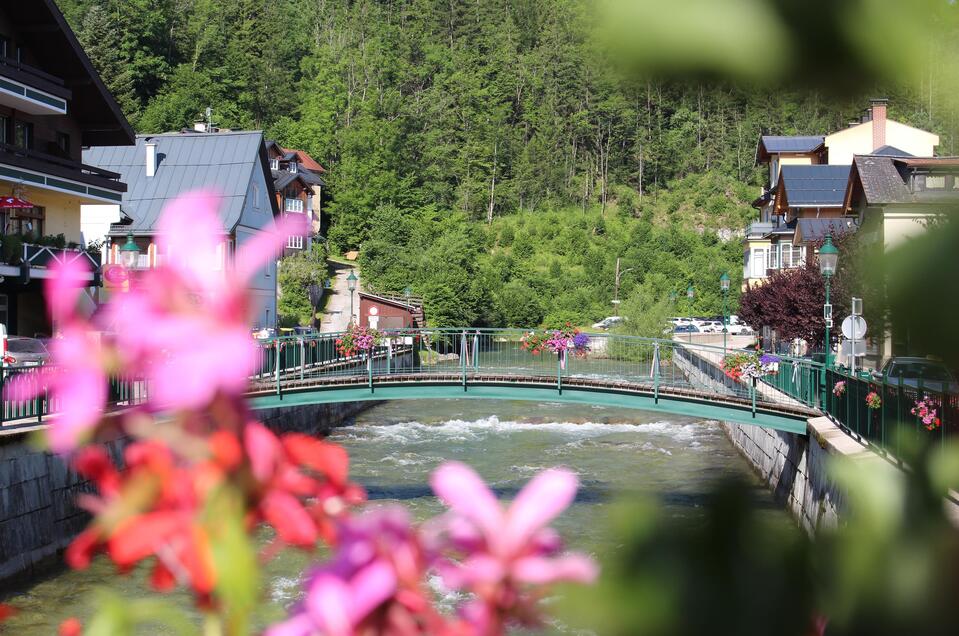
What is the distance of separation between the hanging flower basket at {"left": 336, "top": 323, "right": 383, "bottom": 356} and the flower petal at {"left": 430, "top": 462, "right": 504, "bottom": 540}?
21419mm

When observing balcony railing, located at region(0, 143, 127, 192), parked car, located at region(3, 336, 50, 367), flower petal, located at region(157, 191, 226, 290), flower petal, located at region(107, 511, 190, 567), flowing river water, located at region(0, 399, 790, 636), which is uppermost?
balcony railing, located at region(0, 143, 127, 192)

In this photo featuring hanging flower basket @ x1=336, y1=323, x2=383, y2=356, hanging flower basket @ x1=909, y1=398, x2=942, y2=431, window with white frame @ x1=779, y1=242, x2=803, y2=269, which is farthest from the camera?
window with white frame @ x1=779, y1=242, x2=803, y2=269

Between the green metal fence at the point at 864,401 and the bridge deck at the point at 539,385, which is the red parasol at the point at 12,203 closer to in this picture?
the bridge deck at the point at 539,385

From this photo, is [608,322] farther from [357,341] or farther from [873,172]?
[357,341]

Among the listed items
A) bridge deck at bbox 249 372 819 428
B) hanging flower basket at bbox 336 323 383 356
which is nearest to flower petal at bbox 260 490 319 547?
bridge deck at bbox 249 372 819 428

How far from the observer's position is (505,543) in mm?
615

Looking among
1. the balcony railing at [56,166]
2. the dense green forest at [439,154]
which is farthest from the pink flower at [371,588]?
the dense green forest at [439,154]

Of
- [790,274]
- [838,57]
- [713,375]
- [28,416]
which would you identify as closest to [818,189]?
[790,274]

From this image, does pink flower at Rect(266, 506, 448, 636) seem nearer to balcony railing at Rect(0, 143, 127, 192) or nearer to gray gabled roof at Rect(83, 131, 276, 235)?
balcony railing at Rect(0, 143, 127, 192)

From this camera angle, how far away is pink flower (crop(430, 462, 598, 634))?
60 cm

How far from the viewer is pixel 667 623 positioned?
0.58 metres

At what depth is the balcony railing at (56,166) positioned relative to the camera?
76.8ft

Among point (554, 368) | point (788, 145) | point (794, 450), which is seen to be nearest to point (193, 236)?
point (794, 450)

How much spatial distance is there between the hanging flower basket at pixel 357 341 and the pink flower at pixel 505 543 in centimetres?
2141
